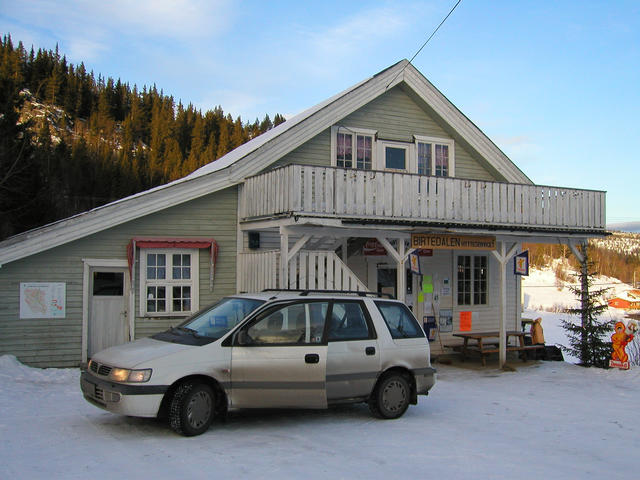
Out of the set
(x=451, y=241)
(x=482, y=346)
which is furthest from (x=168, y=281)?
(x=482, y=346)

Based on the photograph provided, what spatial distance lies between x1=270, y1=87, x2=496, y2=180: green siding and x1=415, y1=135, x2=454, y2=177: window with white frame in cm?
18

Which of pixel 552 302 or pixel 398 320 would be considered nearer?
pixel 398 320

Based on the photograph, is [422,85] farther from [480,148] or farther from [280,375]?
[280,375]

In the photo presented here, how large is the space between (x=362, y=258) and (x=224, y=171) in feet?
15.0

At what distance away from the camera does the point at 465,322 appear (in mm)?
17969

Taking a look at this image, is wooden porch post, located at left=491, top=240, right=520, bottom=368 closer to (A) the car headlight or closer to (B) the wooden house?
(B) the wooden house

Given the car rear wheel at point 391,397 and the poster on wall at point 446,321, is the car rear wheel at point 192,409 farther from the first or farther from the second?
the poster on wall at point 446,321

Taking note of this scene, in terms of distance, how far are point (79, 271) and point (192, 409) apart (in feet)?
22.9

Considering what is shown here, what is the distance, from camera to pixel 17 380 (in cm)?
1108

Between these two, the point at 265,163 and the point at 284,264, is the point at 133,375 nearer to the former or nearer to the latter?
the point at 284,264

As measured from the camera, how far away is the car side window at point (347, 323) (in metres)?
8.29

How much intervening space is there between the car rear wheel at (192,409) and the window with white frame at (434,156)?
1156 cm

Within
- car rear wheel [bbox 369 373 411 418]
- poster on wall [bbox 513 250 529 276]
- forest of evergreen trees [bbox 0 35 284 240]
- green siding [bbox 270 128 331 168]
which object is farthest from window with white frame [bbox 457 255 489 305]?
forest of evergreen trees [bbox 0 35 284 240]

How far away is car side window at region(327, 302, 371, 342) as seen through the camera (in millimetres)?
8289
